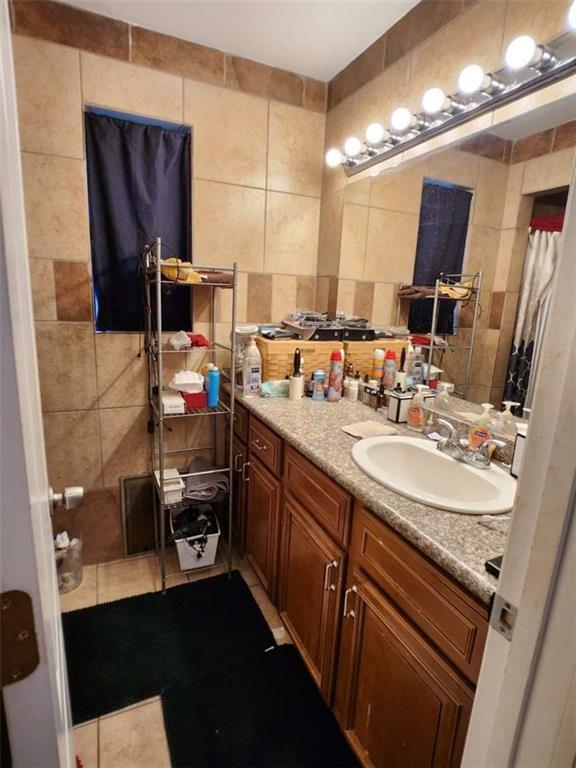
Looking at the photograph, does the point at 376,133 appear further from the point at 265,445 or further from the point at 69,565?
the point at 69,565

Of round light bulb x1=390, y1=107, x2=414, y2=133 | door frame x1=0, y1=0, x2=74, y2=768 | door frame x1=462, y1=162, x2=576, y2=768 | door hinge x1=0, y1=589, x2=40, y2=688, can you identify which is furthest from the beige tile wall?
door frame x1=462, y1=162, x2=576, y2=768

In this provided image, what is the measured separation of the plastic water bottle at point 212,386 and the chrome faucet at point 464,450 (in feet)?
3.40

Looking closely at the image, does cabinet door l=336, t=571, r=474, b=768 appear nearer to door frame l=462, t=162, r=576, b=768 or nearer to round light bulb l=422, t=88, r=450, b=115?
door frame l=462, t=162, r=576, b=768

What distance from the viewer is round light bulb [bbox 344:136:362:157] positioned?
190cm

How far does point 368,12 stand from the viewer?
5.32 feet

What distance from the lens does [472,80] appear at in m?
1.31

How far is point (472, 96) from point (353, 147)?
0.67 meters

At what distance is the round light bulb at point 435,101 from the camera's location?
1.45m

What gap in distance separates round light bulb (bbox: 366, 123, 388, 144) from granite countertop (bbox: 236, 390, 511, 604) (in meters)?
1.24

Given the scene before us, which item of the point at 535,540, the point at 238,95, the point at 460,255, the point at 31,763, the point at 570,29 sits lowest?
the point at 31,763

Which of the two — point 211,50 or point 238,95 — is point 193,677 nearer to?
point 238,95

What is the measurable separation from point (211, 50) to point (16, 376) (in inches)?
85.9

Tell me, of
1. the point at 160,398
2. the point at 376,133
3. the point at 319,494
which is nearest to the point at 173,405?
the point at 160,398

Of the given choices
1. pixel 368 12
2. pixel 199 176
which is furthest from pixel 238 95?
pixel 368 12
